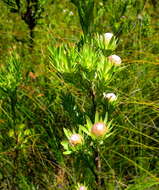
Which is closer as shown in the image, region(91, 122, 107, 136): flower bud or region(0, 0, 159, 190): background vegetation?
region(91, 122, 107, 136): flower bud

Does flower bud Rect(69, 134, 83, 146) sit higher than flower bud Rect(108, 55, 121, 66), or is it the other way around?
flower bud Rect(108, 55, 121, 66)

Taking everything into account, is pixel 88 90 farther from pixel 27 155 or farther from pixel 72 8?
pixel 72 8

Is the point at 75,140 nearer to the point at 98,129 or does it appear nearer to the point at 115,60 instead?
the point at 98,129

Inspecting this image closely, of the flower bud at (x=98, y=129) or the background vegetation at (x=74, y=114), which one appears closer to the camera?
the flower bud at (x=98, y=129)

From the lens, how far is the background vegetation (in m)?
0.86

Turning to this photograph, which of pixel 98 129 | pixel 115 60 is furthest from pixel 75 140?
pixel 115 60

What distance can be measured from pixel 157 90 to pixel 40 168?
696 mm

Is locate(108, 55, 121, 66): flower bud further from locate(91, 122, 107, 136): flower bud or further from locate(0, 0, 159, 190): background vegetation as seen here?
locate(91, 122, 107, 136): flower bud

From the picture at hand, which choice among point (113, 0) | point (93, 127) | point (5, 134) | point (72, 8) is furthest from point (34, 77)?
point (72, 8)

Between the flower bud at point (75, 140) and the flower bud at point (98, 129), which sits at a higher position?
the flower bud at point (98, 129)

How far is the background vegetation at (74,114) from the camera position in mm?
864

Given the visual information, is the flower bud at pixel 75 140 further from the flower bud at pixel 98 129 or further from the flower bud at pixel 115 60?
the flower bud at pixel 115 60

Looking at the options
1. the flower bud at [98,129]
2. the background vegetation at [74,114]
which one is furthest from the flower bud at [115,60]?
the flower bud at [98,129]

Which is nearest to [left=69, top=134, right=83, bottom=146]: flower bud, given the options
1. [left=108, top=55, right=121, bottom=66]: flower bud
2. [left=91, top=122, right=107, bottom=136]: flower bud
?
[left=91, top=122, right=107, bottom=136]: flower bud
